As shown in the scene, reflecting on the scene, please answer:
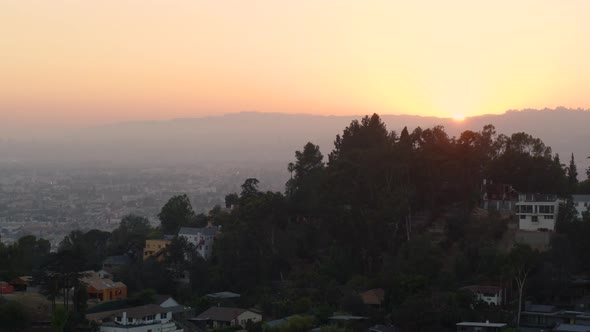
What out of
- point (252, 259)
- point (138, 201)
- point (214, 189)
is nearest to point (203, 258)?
point (252, 259)

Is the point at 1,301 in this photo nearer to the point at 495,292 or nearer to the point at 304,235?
the point at 304,235

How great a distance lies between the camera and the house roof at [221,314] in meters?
42.1

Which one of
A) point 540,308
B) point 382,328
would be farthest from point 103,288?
point 540,308

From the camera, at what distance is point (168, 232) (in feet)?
212

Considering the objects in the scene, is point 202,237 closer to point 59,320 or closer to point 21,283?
point 21,283

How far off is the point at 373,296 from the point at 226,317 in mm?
7083

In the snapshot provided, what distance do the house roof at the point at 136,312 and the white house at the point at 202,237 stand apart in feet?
42.6

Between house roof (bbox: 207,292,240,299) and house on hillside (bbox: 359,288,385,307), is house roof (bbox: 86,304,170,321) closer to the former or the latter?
house roof (bbox: 207,292,240,299)

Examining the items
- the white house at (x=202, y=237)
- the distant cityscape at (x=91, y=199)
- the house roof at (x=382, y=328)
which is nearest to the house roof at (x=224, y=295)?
the white house at (x=202, y=237)

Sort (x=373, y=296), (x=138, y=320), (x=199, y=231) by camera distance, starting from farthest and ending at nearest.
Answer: (x=199, y=231)
(x=373, y=296)
(x=138, y=320)

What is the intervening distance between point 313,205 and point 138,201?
11371cm

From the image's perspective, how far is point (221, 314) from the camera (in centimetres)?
4278

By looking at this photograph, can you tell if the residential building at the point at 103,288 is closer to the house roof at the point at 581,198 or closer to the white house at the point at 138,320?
the white house at the point at 138,320

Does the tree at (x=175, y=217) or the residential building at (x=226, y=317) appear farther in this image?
the tree at (x=175, y=217)
